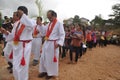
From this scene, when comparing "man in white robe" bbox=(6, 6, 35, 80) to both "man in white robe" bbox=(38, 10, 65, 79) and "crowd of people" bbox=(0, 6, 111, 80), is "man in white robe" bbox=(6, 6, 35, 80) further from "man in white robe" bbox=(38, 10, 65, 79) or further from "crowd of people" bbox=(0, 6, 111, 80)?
"man in white robe" bbox=(38, 10, 65, 79)

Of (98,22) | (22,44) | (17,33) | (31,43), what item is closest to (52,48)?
(31,43)

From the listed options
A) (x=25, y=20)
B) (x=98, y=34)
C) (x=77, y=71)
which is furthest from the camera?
(x=98, y=34)

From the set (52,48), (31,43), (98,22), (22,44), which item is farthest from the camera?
(98,22)

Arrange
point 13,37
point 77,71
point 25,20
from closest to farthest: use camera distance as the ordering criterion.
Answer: point 25,20 < point 13,37 < point 77,71

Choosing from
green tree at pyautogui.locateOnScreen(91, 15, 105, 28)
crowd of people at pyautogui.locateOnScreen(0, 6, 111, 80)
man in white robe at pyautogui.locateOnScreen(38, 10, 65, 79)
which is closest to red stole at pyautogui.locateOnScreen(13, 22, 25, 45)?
crowd of people at pyautogui.locateOnScreen(0, 6, 111, 80)

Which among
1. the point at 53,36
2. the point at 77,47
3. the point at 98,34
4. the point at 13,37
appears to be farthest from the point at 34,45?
the point at 98,34

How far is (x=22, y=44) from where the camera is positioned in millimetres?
6438

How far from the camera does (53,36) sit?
7.69 meters

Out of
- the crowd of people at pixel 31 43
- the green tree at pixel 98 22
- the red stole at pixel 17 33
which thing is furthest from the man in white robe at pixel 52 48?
the green tree at pixel 98 22

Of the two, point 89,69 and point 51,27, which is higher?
point 51,27

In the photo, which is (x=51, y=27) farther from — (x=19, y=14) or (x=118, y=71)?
(x=118, y=71)

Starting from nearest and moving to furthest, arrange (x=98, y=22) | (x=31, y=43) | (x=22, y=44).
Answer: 1. (x=22, y=44)
2. (x=31, y=43)
3. (x=98, y=22)

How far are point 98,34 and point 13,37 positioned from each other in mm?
15462

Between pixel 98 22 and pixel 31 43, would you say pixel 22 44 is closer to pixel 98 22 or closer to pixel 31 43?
pixel 31 43
